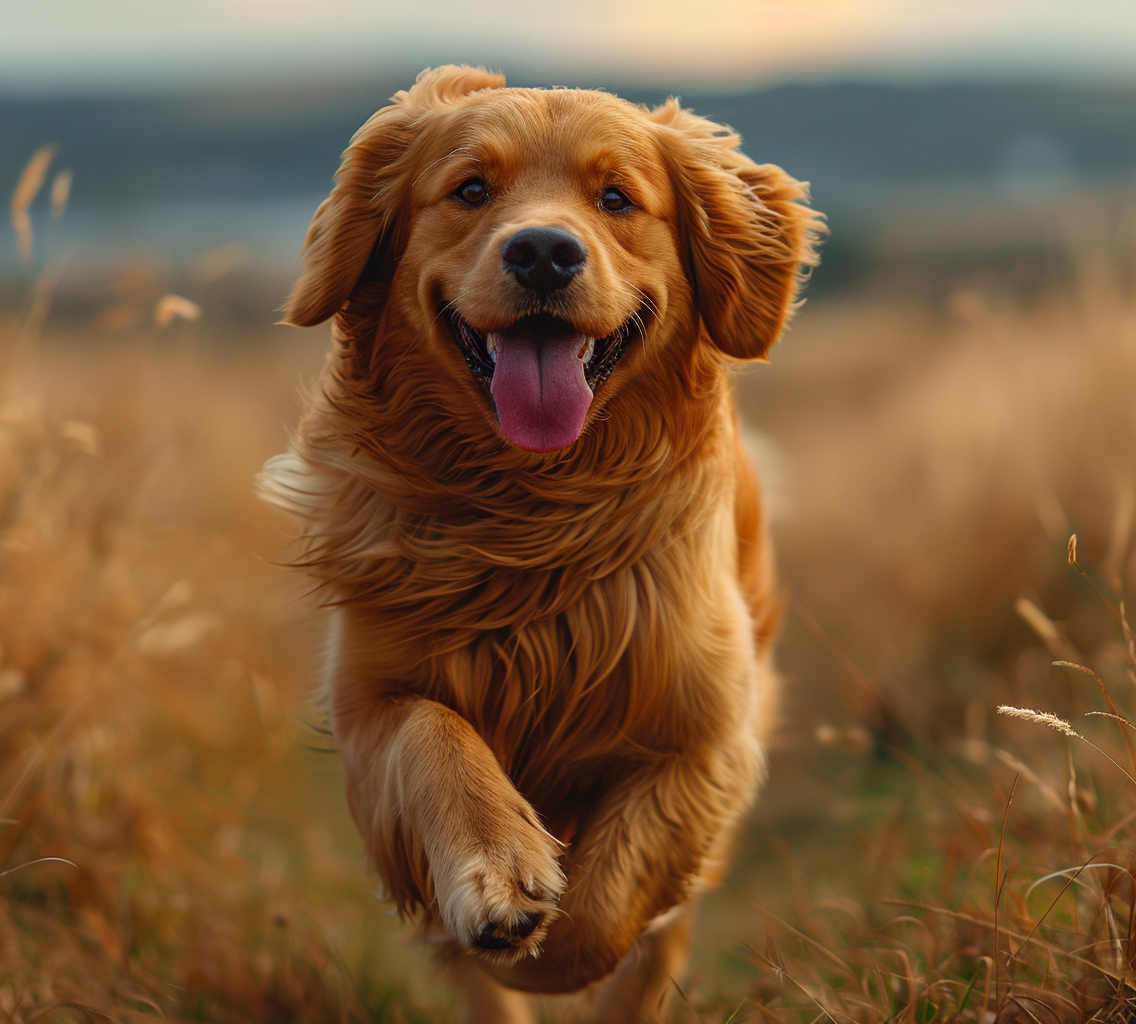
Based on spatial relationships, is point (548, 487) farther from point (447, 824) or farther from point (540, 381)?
point (447, 824)

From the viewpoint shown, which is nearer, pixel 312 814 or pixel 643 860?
pixel 643 860

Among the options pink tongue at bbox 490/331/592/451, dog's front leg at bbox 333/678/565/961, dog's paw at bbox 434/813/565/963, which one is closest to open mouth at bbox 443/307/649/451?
pink tongue at bbox 490/331/592/451

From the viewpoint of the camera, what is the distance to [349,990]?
3.08 metres

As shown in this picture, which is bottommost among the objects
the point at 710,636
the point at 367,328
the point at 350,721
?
the point at 350,721

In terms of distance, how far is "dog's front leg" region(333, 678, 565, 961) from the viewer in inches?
78.3

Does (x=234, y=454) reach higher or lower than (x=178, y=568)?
lower

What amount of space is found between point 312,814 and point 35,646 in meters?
1.80

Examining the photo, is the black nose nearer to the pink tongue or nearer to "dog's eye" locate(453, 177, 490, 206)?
the pink tongue

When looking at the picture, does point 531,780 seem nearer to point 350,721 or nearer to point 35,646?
point 350,721

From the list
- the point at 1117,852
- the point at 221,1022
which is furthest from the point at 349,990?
the point at 1117,852

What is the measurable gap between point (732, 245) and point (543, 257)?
69 cm

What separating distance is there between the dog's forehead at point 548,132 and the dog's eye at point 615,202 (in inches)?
2.3

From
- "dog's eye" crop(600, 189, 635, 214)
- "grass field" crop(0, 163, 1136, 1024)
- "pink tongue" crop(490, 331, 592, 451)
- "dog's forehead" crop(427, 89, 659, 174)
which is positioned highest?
"dog's forehead" crop(427, 89, 659, 174)

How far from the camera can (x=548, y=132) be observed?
2.44m
